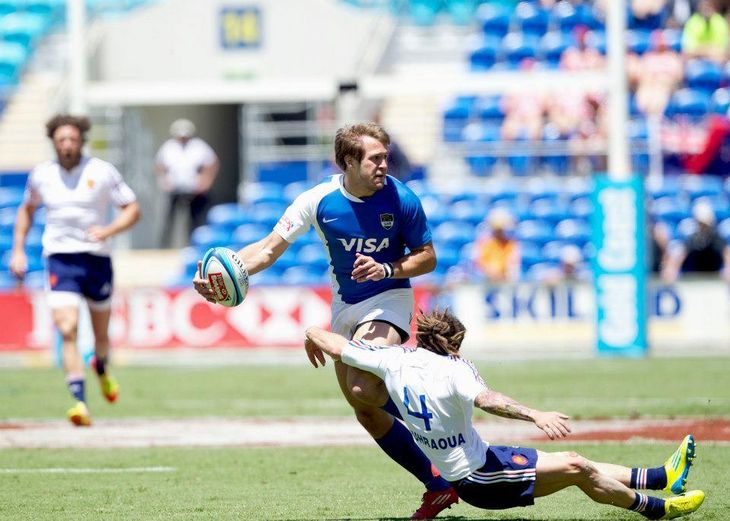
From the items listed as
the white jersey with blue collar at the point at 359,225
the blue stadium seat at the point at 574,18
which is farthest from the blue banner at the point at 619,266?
the white jersey with blue collar at the point at 359,225

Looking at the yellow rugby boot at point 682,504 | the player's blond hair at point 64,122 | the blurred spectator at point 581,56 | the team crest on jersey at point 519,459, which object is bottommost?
the yellow rugby boot at point 682,504

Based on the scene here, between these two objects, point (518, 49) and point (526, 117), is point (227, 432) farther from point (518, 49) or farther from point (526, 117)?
point (518, 49)

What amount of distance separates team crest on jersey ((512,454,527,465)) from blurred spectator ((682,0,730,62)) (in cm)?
1904

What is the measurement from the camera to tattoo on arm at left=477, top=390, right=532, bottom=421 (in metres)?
6.12

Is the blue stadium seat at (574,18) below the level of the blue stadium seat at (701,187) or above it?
above

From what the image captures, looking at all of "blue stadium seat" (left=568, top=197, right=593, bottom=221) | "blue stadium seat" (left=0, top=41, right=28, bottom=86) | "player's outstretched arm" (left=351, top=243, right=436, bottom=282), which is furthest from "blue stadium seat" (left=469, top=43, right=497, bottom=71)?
"player's outstretched arm" (left=351, top=243, right=436, bottom=282)

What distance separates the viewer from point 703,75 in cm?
2398

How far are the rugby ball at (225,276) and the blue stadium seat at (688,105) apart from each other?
17304mm

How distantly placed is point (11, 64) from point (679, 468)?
22055 mm

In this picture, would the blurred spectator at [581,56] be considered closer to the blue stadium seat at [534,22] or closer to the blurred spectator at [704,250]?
the blue stadium seat at [534,22]

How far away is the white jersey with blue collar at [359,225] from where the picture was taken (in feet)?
24.7

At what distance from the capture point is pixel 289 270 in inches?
901

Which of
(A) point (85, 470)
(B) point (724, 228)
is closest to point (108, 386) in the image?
(A) point (85, 470)

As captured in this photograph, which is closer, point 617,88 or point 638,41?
point 617,88
